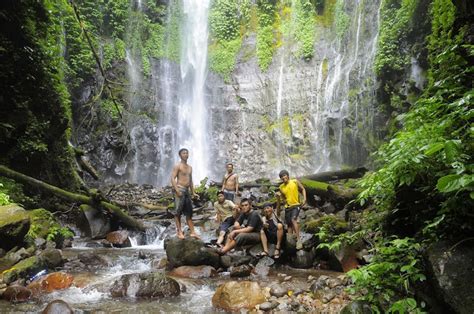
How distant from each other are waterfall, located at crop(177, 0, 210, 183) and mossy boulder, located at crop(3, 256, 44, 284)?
16.1 meters

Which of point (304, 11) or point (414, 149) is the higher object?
point (304, 11)

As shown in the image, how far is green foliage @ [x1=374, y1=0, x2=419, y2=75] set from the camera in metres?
15.1

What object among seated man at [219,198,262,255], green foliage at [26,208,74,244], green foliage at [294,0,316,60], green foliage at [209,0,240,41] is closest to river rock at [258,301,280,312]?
seated man at [219,198,262,255]

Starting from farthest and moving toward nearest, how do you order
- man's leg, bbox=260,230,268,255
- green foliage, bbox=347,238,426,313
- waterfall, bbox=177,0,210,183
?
waterfall, bbox=177,0,210,183, man's leg, bbox=260,230,268,255, green foliage, bbox=347,238,426,313

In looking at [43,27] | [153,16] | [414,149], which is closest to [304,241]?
[414,149]

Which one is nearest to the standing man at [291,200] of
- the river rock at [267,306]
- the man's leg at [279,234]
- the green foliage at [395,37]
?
the man's leg at [279,234]

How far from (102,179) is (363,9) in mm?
18479

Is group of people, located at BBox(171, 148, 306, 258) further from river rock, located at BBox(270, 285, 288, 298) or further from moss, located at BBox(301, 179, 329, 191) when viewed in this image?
moss, located at BBox(301, 179, 329, 191)

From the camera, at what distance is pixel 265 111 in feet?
77.7

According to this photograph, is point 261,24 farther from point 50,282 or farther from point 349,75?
point 50,282

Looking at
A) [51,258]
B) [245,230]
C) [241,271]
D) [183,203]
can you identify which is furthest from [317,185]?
[51,258]

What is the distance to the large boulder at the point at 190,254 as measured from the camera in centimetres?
682

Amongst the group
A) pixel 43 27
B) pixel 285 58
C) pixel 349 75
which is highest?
pixel 285 58

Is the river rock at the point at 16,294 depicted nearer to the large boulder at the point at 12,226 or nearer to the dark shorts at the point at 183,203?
the large boulder at the point at 12,226
